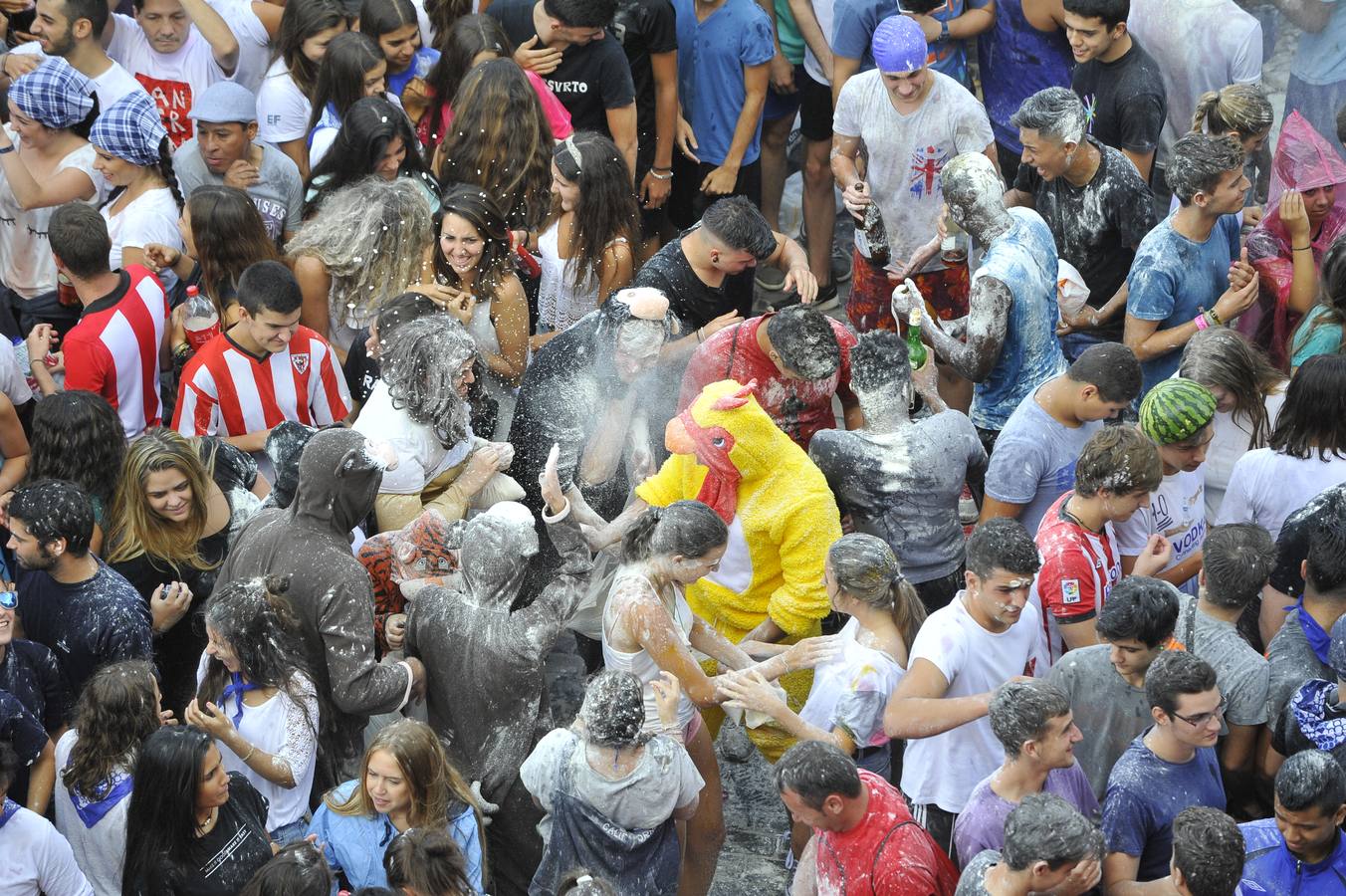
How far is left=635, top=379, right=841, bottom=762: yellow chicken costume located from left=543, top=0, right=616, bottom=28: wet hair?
2779mm

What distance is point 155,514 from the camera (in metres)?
5.16

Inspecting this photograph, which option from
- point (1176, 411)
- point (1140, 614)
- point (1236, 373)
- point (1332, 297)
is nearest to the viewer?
point (1140, 614)

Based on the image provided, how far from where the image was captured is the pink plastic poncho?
239 inches

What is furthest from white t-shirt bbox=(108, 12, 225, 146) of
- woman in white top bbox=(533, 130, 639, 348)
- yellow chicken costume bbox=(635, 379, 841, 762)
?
yellow chicken costume bbox=(635, 379, 841, 762)

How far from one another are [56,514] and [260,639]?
A: 2.61ft

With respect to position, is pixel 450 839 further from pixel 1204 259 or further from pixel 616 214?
pixel 1204 259

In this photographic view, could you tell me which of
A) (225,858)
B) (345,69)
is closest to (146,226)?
(345,69)

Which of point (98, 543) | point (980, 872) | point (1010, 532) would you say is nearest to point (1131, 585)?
point (1010, 532)

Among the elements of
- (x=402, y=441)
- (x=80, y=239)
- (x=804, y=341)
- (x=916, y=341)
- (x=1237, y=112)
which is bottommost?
(x=916, y=341)

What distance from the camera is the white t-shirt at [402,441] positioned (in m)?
5.33

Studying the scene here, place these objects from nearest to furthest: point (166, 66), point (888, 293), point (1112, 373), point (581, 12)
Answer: point (1112, 373)
point (888, 293)
point (581, 12)
point (166, 66)

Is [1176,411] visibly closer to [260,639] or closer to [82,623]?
[260,639]

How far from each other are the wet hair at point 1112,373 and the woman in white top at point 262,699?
2744 mm

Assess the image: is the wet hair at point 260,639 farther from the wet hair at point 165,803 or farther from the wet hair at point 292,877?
the wet hair at point 292,877
